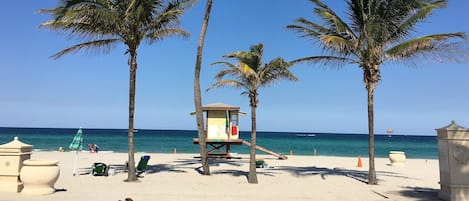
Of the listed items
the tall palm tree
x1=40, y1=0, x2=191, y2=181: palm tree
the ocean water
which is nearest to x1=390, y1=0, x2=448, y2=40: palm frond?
the tall palm tree

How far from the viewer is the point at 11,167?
968cm

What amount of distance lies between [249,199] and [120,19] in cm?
765

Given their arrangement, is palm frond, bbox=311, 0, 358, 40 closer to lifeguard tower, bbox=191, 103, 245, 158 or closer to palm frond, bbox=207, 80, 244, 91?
palm frond, bbox=207, 80, 244, 91

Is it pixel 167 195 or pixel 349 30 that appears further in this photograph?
pixel 349 30

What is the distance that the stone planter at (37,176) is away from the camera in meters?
9.30

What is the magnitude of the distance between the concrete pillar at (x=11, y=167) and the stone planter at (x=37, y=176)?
0.36m

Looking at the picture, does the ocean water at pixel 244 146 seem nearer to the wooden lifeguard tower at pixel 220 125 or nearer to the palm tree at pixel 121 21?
the wooden lifeguard tower at pixel 220 125

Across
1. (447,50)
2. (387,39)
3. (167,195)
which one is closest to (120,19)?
(167,195)

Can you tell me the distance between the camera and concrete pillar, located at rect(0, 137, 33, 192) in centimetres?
962

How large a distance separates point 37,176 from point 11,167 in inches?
38.9

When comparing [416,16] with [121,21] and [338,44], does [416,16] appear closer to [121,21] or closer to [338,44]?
[338,44]

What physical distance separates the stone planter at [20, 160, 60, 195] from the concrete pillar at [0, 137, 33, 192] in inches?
14.1

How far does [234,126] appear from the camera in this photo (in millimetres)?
24344

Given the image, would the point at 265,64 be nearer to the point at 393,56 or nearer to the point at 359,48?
the point at 359,48
